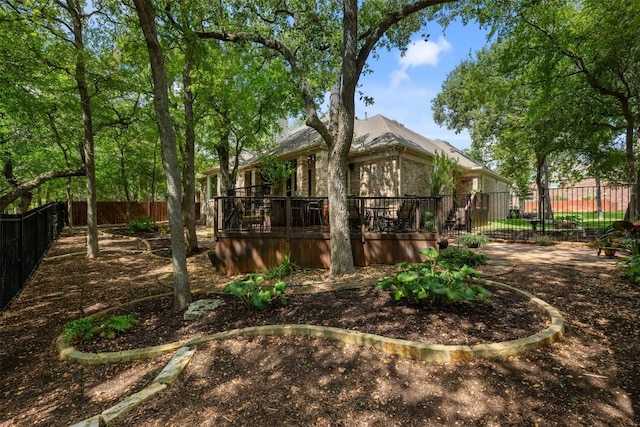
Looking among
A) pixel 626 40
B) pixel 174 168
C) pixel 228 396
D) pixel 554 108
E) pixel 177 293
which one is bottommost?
pixel 228 396

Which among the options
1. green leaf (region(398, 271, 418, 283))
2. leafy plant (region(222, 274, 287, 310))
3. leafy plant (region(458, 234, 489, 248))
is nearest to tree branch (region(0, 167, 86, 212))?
leafy plant (region(222, 274, 287, 310))

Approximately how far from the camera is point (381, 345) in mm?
2668

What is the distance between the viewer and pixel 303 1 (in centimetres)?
630

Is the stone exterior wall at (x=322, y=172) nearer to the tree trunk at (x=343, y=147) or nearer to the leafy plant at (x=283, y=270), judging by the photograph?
the leafy plant at (x=283, y=270)

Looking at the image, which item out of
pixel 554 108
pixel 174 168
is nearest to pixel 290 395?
pixel 174 168

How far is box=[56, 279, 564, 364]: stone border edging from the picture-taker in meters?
2.50

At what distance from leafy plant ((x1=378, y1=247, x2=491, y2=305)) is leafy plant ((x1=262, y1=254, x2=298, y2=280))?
2.46 meters

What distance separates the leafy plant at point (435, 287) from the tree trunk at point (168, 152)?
2.59m

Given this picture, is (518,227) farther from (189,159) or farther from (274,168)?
(189,159)

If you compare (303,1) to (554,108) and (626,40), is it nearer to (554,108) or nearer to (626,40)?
(626,40)

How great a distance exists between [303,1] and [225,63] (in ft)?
12.2

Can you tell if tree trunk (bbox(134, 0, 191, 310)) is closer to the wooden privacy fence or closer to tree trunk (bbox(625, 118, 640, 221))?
tree trunk (bbox(625, 118, 640, 221))

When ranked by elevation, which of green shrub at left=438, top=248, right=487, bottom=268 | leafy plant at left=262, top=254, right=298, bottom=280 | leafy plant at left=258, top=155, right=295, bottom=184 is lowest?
leafy plant at left=262, top=254, right=298, bottom=280

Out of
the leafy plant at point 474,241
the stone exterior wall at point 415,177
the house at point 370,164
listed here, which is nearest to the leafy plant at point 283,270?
the house at point 370,164
